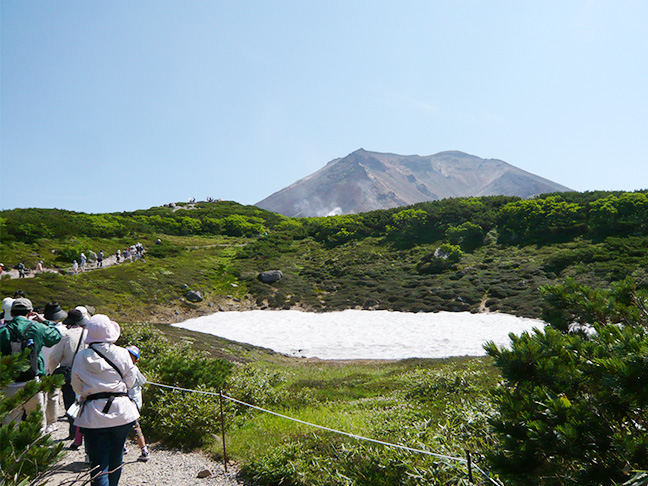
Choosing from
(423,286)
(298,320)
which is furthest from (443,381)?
(423,286)

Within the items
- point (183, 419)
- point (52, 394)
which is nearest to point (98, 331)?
point (52, 394)

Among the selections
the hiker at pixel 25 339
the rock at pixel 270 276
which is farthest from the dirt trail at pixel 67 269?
the hiker at pixel 25 339

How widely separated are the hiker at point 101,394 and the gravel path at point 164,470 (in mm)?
1760

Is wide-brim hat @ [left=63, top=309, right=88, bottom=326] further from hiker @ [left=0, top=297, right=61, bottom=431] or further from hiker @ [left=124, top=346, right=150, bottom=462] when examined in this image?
hiker @ [left=124, top=346, right=150, bottom=462]

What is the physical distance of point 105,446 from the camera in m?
4.21

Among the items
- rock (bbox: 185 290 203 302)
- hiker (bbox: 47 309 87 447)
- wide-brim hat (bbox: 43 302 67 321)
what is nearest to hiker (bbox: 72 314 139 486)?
hiker (bbox: 47 309 87 447)

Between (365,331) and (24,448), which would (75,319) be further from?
(365,331)

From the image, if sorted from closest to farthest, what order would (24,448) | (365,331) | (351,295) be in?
(24,448)
(365,331)
(351,295)

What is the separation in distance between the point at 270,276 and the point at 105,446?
3810 cm

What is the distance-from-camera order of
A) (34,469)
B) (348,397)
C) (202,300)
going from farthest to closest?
1. (202,300)
2. (348,397)
3. (34,469)

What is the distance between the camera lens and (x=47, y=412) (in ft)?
22.1

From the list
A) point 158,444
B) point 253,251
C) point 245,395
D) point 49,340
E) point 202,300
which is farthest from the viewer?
point 253,251

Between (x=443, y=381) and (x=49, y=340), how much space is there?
29.3ft

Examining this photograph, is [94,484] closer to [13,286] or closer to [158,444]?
[158,444]
